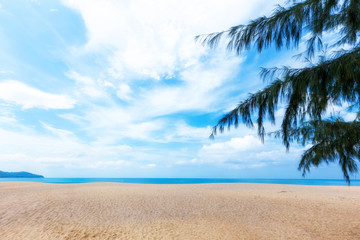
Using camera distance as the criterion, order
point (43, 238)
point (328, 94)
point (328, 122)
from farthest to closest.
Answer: point (43, 238)
point (328, 122)
point (328, 94)

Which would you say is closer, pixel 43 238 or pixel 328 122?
pixel 328 122

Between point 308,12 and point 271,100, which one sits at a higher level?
point 308,12

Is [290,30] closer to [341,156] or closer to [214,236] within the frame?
[341,156]

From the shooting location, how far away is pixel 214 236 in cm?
555

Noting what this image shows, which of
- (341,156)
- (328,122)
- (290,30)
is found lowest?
(341,156)

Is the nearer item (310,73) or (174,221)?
(310,73)

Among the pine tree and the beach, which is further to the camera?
the beach

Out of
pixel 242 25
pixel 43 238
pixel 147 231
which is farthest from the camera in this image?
pixel 147 231

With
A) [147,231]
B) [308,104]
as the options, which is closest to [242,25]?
[308,104]

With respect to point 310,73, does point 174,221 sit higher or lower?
lower

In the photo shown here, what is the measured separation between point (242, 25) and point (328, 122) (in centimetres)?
206

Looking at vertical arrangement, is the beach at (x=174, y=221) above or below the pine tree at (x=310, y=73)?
below

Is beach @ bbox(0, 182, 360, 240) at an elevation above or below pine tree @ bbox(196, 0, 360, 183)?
below

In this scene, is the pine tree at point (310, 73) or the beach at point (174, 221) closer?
the pine tree at point (310, 73)
